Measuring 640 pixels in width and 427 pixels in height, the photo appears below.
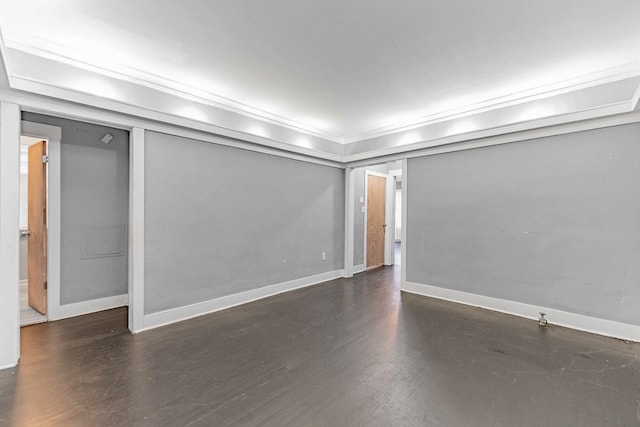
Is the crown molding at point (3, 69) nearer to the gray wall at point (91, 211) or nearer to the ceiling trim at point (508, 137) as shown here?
the gray wall at point (91, 211)

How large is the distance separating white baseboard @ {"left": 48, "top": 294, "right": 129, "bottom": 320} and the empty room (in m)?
0.02

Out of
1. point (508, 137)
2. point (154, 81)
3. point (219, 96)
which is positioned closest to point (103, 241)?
point (154, 81)

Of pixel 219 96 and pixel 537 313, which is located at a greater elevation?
pixel 219 96

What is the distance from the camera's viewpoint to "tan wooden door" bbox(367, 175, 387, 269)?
6449mm

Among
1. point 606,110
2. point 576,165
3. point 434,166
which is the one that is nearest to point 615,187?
point 576,165

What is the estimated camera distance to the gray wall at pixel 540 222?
119 inches

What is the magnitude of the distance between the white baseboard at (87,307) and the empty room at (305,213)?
0.02 m

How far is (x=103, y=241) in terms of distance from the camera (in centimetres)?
382

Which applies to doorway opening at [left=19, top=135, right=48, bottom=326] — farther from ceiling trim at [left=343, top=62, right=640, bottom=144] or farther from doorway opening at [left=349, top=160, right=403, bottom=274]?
ceiling trim at [left=343, top=62, right=640, bottom=144]

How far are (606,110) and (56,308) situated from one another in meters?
6.51

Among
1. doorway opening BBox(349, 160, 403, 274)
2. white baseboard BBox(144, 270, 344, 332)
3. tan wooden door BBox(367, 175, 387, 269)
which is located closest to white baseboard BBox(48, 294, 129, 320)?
white baseboard BBox(144, 270, 344, 332)

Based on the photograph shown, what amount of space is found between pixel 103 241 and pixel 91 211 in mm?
419

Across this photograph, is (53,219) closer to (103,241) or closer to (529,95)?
(103,241)

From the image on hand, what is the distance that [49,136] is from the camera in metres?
3.38
